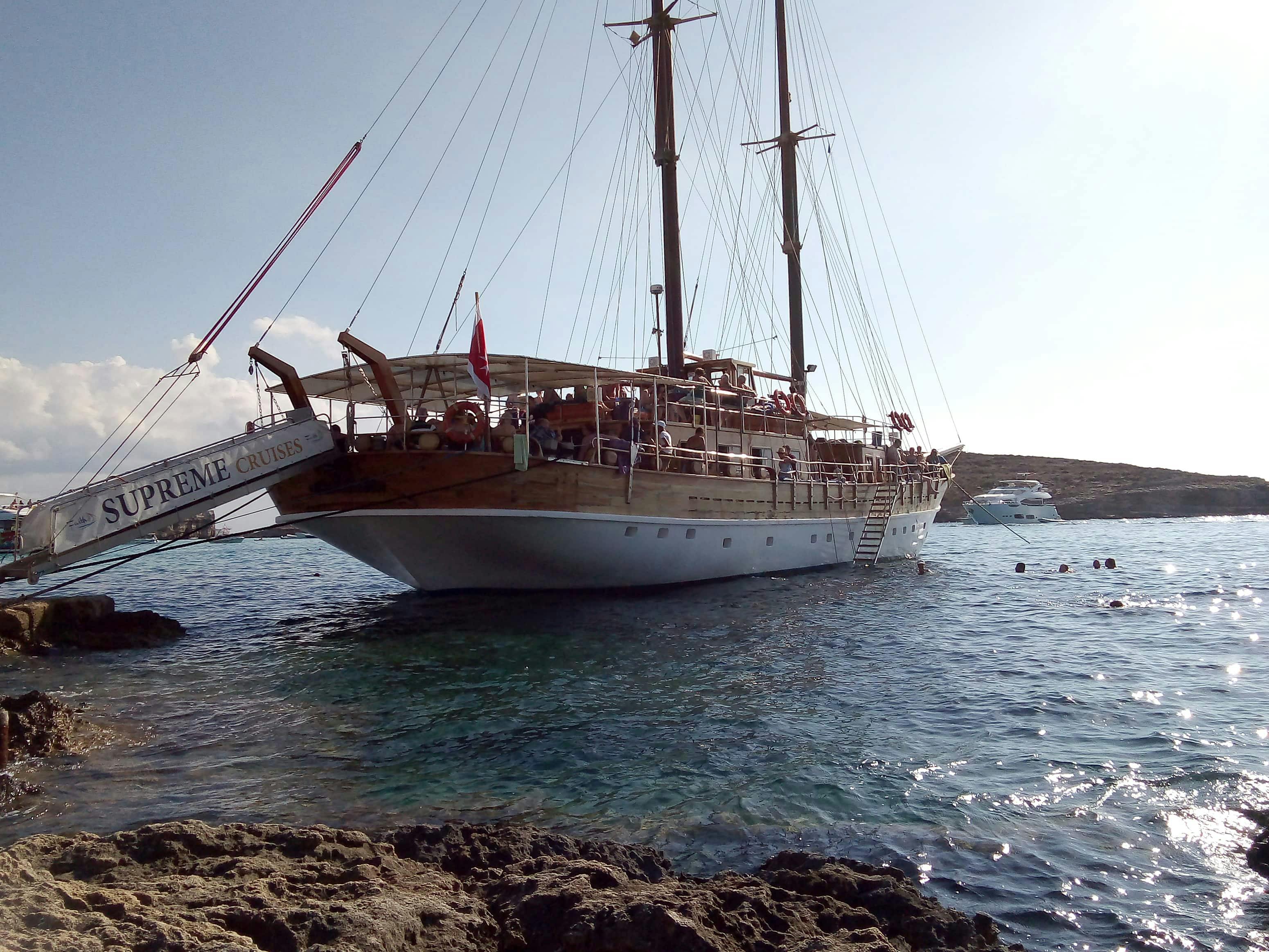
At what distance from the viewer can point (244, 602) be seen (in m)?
23.5

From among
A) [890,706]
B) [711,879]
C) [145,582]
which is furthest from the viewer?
[145,582]

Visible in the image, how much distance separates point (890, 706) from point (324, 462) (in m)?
12.5

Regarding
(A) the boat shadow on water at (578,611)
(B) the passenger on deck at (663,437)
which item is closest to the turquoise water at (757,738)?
(A) the boat shadow on water at (578,611)

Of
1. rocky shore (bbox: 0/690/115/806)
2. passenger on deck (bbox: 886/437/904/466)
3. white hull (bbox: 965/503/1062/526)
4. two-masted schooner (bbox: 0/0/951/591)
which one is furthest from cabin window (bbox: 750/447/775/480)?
white hull (bbox: 965/503/1062/526)

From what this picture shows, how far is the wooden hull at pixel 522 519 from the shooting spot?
1694 centimetres

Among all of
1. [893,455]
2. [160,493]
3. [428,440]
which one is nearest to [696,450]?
[428,440]

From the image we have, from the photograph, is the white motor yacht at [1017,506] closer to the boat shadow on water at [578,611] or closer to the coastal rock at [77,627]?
the boat shadow on water at [578,611]

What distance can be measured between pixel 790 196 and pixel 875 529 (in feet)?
58.7

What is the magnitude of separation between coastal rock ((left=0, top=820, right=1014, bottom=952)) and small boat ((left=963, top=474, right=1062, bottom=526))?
76540 millimetres

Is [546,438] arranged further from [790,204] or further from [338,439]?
[790,204]

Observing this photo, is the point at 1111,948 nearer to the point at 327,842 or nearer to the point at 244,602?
the point at 327,842

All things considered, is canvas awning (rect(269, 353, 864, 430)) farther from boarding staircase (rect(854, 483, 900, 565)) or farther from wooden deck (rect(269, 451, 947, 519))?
boarding staircase (rect(854, 483, 900, 565))

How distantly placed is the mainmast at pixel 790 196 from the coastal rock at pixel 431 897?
3400 cm

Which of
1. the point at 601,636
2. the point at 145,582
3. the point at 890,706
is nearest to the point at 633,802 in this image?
the point at 890,706
